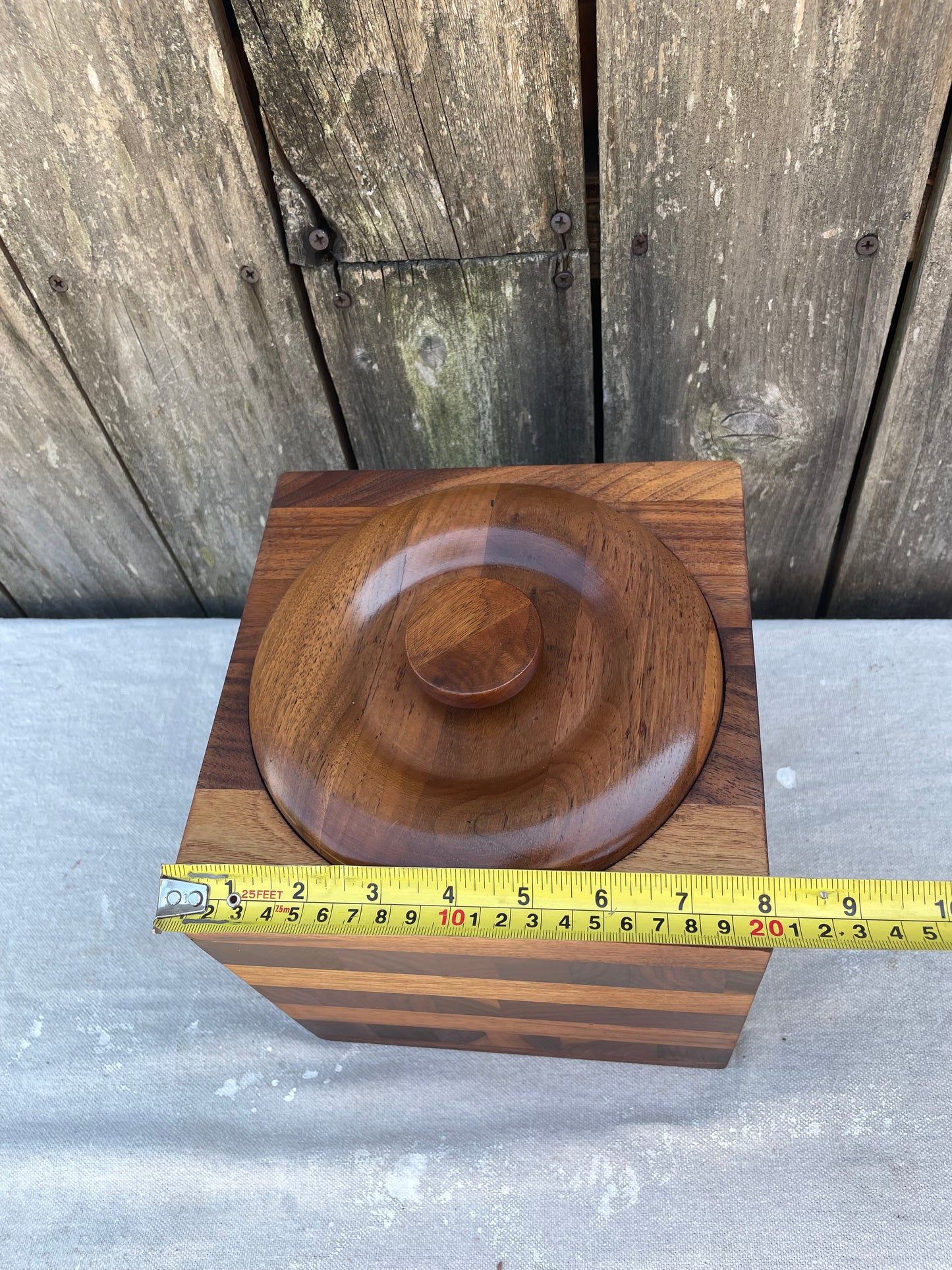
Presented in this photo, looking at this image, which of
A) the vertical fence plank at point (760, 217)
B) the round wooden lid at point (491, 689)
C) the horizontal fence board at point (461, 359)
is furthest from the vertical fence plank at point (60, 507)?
the vertical fence plank at point (760, 217)

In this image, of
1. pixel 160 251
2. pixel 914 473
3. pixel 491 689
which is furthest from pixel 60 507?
pixel 914 473

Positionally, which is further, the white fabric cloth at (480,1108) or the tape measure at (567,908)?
the white fabric cloth at (480,1108)

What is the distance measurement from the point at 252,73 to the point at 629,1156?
114cm

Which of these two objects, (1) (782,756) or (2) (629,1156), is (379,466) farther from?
(2) (629,1156)

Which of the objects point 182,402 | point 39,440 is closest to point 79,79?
point 182,402

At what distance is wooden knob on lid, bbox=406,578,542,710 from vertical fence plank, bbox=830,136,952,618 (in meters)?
0.60

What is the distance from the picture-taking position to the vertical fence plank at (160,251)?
88cm

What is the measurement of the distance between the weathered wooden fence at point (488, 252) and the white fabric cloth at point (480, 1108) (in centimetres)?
42

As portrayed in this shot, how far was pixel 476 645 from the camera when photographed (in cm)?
73

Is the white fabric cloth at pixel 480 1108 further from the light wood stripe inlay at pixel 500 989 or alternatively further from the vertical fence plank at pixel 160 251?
the vertical fence plank at pixel 160 251

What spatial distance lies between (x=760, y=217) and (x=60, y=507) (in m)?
1.05

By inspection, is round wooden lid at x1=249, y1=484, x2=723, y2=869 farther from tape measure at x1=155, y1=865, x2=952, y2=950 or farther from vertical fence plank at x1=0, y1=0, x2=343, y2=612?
vertical fence plank at x1=0, y1=0, x2=343, y2=612

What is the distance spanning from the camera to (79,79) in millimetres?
892

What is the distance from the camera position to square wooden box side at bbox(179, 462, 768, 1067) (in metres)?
0.72
